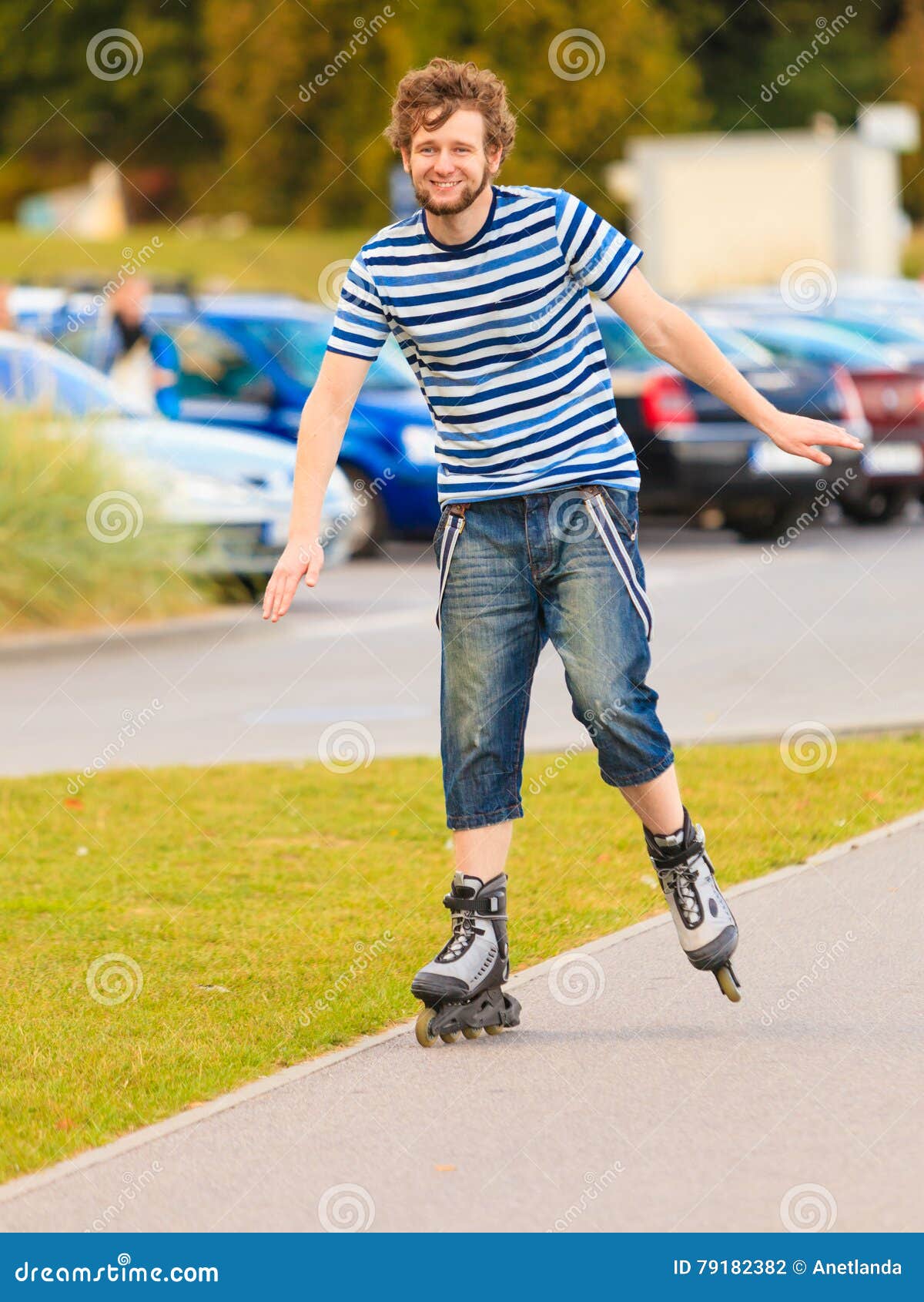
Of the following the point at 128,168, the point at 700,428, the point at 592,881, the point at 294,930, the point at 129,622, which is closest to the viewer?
the point at 294,930

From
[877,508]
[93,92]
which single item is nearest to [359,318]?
[877,508]

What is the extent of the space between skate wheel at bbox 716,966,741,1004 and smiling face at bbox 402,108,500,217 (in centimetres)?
175

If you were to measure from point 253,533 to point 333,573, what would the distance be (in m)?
2.50

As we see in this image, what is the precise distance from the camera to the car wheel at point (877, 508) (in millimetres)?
19359

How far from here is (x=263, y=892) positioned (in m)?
6.50

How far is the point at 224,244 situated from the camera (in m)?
55.1

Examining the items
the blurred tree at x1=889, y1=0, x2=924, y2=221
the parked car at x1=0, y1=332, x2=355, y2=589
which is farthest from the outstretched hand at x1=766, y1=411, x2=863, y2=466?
the blurred tree at x1=889, y1=0, x2=924, y2=221

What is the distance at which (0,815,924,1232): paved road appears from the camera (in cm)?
380

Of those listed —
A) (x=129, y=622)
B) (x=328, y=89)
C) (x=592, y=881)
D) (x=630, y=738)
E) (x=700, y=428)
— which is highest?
(x=328, y=89)

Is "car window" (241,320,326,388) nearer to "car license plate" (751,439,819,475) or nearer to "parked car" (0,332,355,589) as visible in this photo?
"parked car" (0,332,355,589)

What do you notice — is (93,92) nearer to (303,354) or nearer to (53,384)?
(303,354)

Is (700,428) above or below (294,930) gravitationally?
above
